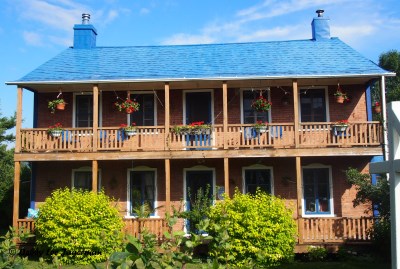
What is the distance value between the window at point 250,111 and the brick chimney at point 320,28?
428 cm

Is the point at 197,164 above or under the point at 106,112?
under

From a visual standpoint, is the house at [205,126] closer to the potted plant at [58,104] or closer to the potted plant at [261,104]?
the potted plant at [58,104]

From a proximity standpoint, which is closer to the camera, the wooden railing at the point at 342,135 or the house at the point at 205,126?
the wooden railing at the point at 342,135

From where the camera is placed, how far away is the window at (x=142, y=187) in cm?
1705

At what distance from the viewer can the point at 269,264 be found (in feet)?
41.7

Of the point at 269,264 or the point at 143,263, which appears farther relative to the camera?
the point at 269,264

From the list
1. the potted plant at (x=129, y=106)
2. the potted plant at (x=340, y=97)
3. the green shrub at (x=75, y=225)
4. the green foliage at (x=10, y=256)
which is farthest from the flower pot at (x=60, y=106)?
the green foliage at (x=10, y=256)

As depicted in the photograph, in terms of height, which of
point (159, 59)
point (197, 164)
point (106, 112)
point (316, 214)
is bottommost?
point (316, 214)

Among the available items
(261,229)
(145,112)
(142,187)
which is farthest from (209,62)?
(261,229)

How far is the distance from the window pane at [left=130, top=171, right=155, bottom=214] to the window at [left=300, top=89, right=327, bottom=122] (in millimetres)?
6290

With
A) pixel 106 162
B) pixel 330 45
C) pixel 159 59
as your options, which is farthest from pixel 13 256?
pixel 330 45

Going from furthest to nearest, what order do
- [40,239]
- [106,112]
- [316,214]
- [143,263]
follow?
[106,112] < [316,214] < [40,239] < [143,263]

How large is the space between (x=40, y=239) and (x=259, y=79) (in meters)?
8.85

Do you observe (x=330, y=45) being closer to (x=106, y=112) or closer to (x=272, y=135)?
(x=272, y=135)
